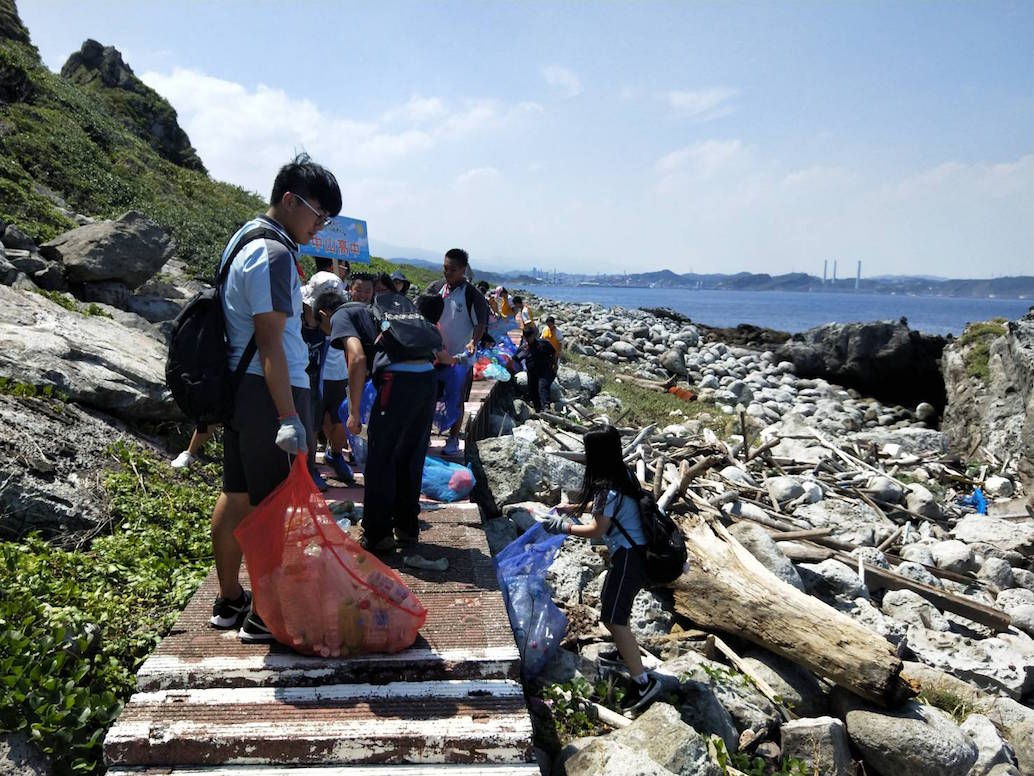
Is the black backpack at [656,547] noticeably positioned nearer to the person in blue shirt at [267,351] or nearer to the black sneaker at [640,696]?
the black sneaker at [640,696]

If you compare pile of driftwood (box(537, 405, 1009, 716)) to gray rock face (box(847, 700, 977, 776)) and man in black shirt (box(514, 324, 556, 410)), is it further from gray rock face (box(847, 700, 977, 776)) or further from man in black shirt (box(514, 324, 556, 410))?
man in black shirt (box(514, 324, 556, 410))


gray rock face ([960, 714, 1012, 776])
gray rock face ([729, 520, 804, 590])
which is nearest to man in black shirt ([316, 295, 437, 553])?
gray rock face ([729, 520, 804, 590])

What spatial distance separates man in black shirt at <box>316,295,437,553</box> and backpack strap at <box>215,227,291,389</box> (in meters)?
1.24

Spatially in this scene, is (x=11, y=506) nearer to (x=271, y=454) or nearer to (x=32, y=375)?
(x=32, y=375)

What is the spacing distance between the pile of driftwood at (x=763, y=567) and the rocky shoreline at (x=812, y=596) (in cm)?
3

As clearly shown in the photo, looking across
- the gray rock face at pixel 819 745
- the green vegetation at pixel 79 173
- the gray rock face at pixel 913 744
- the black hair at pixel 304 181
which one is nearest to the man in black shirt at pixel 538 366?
the green vegetation at pixel 79 173

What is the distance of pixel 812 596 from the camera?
202 inches

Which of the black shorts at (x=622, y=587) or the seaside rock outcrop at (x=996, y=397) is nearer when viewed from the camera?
the black shorts at (x=622, y=587)

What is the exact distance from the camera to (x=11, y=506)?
149 inches

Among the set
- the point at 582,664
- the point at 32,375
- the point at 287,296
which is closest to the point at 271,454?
the point at 287,296

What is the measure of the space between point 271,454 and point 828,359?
1026 inches

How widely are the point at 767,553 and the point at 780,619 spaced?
3.60 feet

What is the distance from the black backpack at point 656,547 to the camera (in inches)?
151

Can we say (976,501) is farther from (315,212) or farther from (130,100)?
(130,100)
